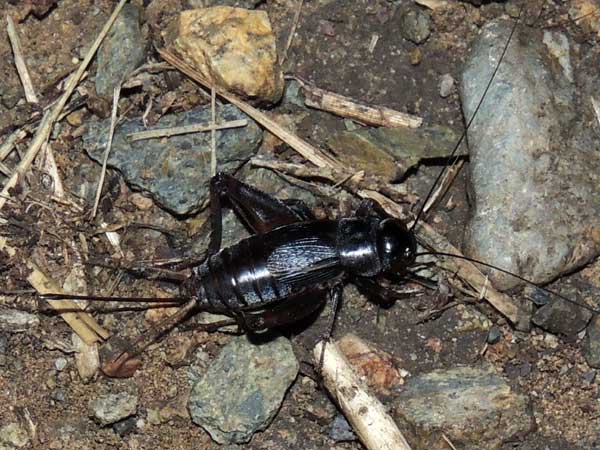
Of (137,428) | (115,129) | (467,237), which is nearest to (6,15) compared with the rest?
(115,129)

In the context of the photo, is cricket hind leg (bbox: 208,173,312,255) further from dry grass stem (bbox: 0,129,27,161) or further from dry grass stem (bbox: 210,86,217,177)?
dry grass stem (bbox: 0,129,27,161)

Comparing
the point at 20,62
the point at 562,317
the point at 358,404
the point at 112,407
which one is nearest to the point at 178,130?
the point at 20,62

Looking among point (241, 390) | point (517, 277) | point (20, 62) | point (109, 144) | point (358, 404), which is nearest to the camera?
point (358, 404)

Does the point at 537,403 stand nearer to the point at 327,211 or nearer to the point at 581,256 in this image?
the point at 581,256

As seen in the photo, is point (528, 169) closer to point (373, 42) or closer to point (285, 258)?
point (373, 42)

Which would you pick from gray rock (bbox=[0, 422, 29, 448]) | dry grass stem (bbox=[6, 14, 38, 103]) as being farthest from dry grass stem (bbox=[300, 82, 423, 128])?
gray rock (bbox=[0, 422, 29, 448])

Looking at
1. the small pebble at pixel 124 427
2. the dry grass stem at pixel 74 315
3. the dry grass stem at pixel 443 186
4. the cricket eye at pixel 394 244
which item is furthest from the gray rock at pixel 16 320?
the dry grass stem at pixel 443 186
